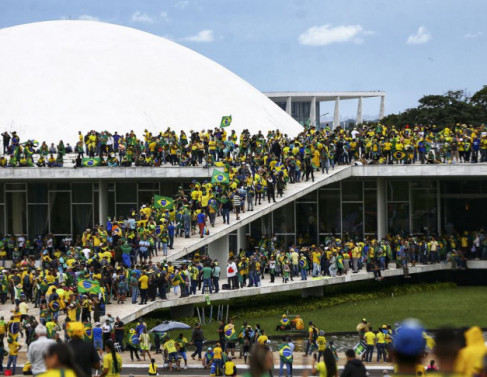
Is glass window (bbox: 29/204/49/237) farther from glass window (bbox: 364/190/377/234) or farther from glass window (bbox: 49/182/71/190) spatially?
glass window (bbox: 364/190/377/234)

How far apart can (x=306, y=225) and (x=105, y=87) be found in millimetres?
11102

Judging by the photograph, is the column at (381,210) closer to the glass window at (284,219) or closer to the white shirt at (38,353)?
the glass window at (284,219)

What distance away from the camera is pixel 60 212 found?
3878 cm

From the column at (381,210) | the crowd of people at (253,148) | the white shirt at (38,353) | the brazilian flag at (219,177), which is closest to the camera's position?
the white shirt at (38,353)

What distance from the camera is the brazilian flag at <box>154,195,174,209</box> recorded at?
3144 centimetres

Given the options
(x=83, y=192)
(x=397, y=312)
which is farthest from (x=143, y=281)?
(x=83, y=192)

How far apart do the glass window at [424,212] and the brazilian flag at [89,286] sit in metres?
18.8

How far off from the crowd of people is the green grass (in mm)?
5238

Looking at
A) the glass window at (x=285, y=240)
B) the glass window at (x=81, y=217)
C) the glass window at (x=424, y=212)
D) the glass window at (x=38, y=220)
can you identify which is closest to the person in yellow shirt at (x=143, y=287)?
the glass window at (x=81, y=217)

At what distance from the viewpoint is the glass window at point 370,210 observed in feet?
130

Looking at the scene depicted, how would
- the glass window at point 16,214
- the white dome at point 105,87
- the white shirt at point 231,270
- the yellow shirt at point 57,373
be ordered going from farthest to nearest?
the white dome at point 105,87
the glass window at point 16,214
the white shirt at point 231,270
the yellow shirt at point 57,373

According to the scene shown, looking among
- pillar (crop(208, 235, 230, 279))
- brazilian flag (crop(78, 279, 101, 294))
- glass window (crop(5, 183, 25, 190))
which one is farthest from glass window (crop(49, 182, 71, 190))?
brazilian flag (crop(78, 279, 101, 294))

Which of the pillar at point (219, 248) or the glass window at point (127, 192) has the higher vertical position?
the glass window at point (127, 192)

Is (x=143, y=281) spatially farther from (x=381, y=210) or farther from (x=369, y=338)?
(x=381, y=210)
